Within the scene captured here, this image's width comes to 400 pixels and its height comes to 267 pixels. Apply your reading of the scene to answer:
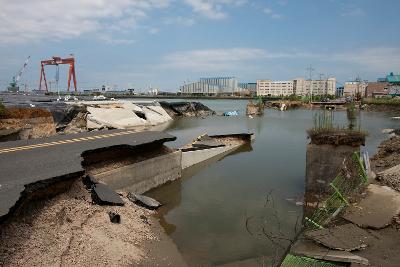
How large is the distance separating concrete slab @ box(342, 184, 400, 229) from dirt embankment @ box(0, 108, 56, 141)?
614 inches

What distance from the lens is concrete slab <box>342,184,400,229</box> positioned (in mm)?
7074

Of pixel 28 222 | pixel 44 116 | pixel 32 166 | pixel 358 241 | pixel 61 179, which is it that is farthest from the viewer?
pixel 44 116

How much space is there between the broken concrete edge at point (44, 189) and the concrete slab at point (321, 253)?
4.92 meters

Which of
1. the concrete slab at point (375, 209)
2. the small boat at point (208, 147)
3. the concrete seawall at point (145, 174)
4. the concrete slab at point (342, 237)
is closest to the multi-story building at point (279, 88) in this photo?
the small boat at point (208, 147)

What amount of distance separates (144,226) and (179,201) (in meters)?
3.59

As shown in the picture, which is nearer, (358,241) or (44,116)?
(358,241)

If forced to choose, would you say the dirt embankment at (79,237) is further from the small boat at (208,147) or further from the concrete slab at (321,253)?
the small boat at (208,147)

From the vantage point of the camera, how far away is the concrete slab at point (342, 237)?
6.16 metres

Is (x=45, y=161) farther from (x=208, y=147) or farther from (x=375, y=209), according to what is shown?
(x=208, y=147)

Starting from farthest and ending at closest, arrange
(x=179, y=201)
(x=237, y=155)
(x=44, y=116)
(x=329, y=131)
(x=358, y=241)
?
(x=44, y=116)
(x=237, y=155)
(x=179, y=201)
(x=329, y=131)
(x=358, y=241)

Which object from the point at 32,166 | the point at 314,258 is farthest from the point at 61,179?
the point at 314,258

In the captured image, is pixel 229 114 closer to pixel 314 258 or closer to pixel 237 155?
pixel 237 155

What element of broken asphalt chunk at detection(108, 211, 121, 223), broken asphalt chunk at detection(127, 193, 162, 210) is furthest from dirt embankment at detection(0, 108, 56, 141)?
broken asphalt chunk at detection(108, 211, 121, 223)

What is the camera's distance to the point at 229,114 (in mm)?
61844
